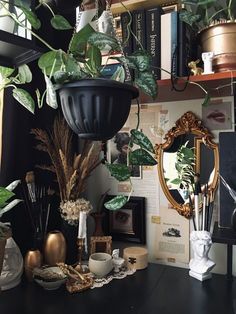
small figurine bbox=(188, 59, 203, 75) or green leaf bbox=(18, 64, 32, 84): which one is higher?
small figurine bbox=(188, 59, 203, 75)

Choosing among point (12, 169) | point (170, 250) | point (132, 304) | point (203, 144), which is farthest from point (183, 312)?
point (12, 169)

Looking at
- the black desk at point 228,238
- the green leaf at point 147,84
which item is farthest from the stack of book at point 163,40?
the black desk at point 228,238

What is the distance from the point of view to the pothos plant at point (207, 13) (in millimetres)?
896

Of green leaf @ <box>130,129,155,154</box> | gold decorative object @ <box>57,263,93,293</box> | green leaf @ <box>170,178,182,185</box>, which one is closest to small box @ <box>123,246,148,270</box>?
gold decorative object @ <box>57,263,93,293</box>

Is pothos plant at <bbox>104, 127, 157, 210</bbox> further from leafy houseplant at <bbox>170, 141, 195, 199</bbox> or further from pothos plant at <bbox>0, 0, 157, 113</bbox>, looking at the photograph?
leafy houseplant at <bbox>170, 141, 195, 199</bbox>

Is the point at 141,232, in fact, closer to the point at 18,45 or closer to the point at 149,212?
the point at 149,212

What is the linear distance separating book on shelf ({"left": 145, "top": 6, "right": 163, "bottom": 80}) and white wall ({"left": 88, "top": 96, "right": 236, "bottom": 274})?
0.78ft

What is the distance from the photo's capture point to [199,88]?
1.03 meters

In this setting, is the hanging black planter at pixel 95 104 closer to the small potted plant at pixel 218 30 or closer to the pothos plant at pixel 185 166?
the small potted plant at pixel 218 30

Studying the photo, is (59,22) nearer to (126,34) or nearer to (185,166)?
(126,34)

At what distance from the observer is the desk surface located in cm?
87

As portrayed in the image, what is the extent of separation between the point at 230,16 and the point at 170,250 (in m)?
0.82

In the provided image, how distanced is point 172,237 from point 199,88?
0.55 meters

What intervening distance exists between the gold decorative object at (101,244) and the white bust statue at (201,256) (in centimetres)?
31
